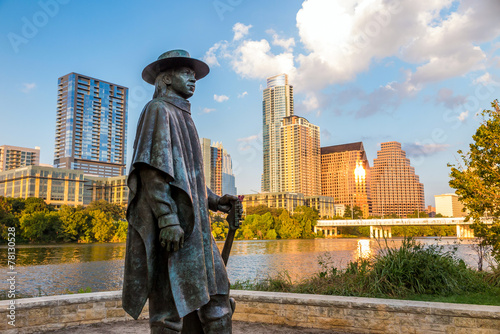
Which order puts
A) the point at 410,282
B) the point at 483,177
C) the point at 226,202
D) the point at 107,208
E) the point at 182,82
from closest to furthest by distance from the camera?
the point at 182,82 < the point at 226,202 < the point at 410,282 < the point at 483,177 < the point at 107,208

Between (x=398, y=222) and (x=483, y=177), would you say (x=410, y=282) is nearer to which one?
(x=483, y=177)

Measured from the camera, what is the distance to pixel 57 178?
8231 cm

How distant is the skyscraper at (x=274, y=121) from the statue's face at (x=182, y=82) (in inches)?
5273

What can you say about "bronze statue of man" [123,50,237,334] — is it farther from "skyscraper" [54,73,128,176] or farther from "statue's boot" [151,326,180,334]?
"skyscraper" [54,73,128,176]

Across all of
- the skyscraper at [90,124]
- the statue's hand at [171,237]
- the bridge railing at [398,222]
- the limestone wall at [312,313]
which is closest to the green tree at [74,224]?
the bridge railing at [398,222]

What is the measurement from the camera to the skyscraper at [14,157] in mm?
128875

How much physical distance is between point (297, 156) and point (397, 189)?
3548 cm

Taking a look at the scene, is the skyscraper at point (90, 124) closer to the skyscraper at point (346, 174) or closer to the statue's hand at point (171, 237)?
the skyscraper at point (346, 174)

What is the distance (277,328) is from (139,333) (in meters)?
1.71

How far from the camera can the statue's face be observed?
311 centimetres

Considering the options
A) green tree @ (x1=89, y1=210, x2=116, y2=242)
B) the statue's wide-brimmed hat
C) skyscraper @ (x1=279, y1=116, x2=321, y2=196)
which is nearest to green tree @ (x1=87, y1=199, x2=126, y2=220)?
green tree @ (x1=89, y1=210, x2=116, y2=242)

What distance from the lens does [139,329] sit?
192 inches

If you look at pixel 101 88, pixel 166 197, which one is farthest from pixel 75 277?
pixel 101 88

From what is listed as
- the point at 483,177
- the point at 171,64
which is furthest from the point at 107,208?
the point at 171,64
